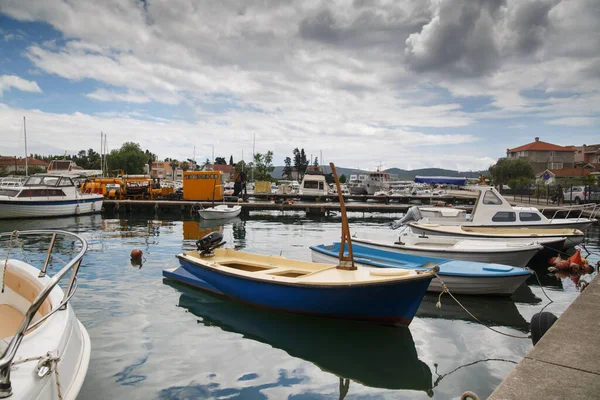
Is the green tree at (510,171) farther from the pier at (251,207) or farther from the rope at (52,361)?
the rope at (52,361)

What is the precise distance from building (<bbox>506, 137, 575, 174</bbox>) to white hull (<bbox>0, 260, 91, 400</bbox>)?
9470cm

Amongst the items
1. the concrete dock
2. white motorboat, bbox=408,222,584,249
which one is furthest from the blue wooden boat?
white motorboat, bbox=408,222,584,249

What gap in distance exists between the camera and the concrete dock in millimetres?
3566

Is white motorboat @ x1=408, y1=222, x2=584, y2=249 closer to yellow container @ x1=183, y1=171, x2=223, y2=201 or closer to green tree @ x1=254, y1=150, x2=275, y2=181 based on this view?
yellow container @ x1=183, y1=171, x2=223, y2=201

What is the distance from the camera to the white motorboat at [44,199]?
2581 cm

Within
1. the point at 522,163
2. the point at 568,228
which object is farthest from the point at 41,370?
the point at 522,163

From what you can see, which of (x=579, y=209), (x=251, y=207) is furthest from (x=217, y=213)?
(x=579, y=209)

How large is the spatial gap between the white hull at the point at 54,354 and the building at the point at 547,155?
9470cm

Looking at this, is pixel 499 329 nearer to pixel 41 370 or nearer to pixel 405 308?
pixel 405 308

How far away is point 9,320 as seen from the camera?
17.7ft

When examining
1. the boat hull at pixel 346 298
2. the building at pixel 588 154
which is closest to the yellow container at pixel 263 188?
the boat hull at pixel 346 298

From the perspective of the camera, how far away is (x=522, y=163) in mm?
69062

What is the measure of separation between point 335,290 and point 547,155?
9474cm

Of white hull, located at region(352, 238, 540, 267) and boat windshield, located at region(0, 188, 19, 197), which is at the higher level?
boat windshield, located at region(0, 188, 19, 197)
